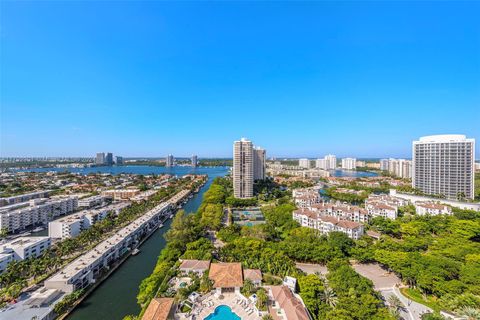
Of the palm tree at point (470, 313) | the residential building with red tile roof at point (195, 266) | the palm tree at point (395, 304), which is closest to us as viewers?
the palm tree at point (470, 313)

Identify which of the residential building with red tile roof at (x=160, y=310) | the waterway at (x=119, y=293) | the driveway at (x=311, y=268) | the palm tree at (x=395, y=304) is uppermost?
the residential building with red tile roof at (x=160, y=310)

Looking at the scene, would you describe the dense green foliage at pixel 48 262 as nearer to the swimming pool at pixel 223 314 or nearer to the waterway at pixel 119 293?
the waterway at pixel 119 293

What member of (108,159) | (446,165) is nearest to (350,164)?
(446,165)

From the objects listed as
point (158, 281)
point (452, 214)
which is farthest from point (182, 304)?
point (452, 214)

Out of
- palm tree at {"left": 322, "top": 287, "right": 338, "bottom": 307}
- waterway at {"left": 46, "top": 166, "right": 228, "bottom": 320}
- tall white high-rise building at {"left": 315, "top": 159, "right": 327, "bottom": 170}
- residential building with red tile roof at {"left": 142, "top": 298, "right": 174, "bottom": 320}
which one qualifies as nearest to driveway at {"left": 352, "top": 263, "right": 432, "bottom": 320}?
palm tree at {"left": 322, "top": 287, "right": 338, "bottom": 307}

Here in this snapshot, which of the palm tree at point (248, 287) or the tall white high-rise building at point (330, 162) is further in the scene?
the tall white high-rise building at point (330, 162)

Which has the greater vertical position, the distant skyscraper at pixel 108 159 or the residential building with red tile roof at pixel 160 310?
the distant skyscraper at pixel 108 159

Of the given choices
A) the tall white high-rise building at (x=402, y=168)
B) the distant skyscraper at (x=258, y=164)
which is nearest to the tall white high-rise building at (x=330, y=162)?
the tall white high-rise building at (x=402, y=168)

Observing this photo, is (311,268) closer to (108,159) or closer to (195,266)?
(195,266)

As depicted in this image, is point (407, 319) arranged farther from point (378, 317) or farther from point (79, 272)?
point (79, 272)
